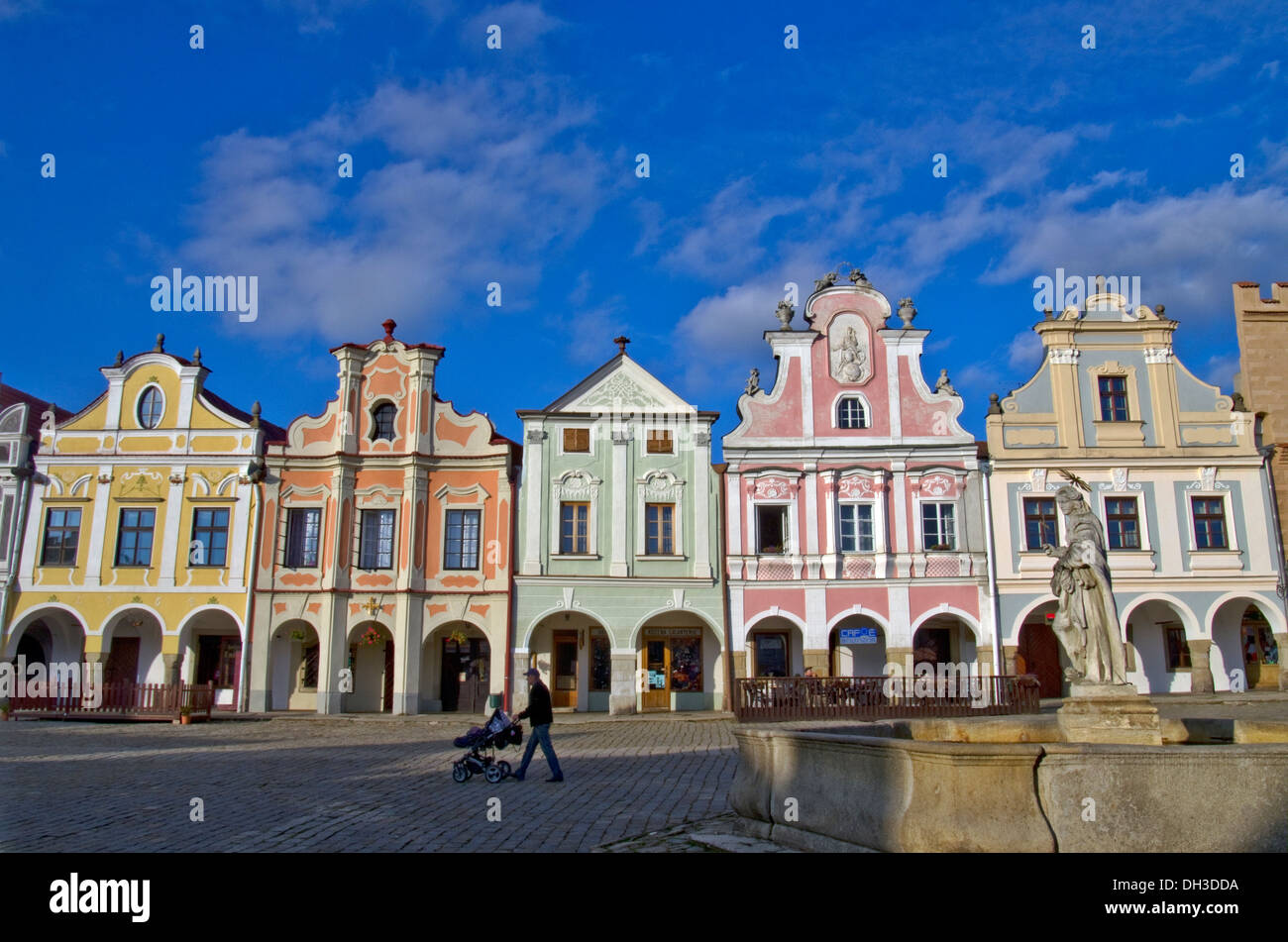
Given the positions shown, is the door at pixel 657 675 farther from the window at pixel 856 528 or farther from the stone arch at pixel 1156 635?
the stone arch at pixel 1156 635

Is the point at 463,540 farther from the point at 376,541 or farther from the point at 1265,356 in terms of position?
the point at 1265,356

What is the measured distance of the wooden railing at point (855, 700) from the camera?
938 inches

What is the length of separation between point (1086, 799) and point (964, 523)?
79.4 ft

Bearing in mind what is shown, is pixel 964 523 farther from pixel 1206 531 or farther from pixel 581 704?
pixel 581 704

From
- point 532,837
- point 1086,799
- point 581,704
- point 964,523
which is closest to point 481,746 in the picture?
point 532,837

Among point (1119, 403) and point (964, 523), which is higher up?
point (1119, 403)

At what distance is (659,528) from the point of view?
101 feet

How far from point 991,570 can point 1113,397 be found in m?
6.89

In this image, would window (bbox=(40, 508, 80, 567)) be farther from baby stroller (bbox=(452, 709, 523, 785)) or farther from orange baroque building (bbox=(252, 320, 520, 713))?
baby stroller (bbox=(452, 709, 523, 785))

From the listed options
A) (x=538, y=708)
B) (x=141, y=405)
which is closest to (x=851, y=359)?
(x=538, y=708)

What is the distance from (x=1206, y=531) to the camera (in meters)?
30.0

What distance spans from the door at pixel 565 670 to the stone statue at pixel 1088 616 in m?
22.3

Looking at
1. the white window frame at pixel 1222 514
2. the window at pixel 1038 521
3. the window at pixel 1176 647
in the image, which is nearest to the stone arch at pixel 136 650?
the window at pixel 1038 521

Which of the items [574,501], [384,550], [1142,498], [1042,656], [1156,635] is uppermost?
[574,501]
